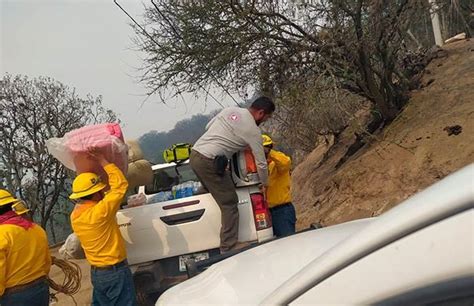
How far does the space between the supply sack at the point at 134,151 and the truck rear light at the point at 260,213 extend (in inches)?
66.3

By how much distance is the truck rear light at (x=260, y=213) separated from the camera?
4.90 metres

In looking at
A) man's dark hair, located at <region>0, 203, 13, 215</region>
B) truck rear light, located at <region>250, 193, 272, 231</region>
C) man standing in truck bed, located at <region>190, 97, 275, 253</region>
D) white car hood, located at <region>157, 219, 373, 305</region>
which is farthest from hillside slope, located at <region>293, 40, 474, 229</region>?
white car hood, located at <region>157, 219, 373, 305</region>

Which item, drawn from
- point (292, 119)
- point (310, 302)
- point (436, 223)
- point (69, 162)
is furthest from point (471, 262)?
point (292, 119)

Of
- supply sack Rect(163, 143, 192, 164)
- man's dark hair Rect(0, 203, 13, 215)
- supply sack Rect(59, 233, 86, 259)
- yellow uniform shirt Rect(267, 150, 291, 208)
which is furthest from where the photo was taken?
supply sack Rect(163, 143, 192, 164)

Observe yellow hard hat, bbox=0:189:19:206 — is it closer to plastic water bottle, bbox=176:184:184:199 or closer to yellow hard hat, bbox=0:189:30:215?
yellow hard hat, bbox=0:189:30:215

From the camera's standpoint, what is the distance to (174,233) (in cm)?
481

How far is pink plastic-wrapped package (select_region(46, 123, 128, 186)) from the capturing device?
15.2 feet

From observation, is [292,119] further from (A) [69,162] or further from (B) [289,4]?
(A) [69,162]

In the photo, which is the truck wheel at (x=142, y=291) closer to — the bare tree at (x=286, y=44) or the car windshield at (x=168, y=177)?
the car windshield at (x=168, y=177)

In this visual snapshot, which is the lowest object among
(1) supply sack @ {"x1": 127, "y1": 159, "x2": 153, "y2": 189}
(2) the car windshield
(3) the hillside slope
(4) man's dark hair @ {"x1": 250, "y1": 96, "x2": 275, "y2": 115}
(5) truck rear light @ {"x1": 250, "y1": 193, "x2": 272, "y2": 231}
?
(3) the hillside slope

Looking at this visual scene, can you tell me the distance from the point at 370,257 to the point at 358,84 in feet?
28.3

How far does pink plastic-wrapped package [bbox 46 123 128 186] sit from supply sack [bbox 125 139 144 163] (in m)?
1.13

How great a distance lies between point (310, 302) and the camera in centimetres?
136

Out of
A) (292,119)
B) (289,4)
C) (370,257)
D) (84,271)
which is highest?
(289,4)
